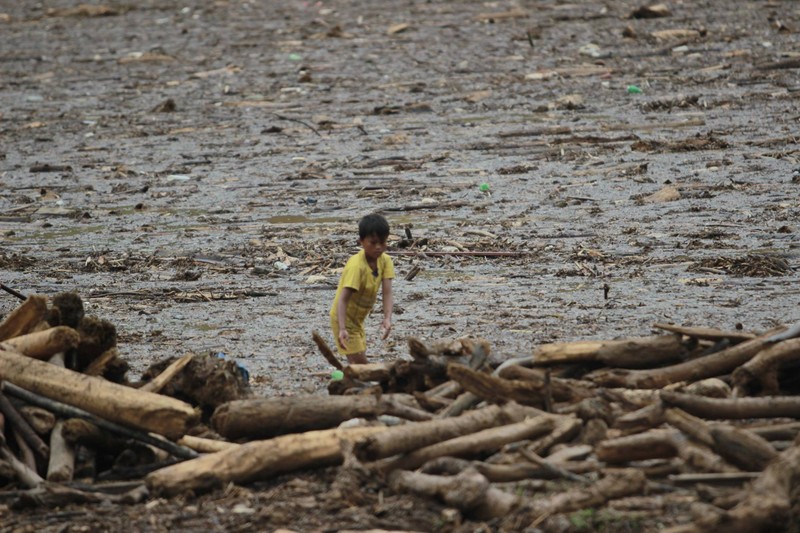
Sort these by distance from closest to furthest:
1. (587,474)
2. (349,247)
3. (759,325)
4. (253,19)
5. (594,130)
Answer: (587,474)
(759,325)
(349,247)
(594,130)
(253,19)

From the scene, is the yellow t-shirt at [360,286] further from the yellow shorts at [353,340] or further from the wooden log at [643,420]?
the wooden log at [643,420]

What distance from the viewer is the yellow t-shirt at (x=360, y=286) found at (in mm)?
7367

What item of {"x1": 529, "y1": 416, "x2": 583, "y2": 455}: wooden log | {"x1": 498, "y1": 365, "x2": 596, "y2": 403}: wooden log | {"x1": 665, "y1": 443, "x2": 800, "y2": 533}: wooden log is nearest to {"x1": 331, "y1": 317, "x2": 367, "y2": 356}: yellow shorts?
{"x1": 498, "y1": 365, "x2": 596, "y2": 403}: wooden log

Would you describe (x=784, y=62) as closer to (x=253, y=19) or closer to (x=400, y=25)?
(x=400, y=25)

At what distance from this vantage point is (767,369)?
214 inches

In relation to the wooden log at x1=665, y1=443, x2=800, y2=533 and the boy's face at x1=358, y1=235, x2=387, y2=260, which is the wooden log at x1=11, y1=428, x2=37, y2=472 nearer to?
the boy's face at x1=358, y1=235, x2=387, y2=260

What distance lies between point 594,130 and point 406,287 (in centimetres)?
583

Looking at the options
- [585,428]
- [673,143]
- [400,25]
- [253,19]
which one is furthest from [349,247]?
[253,19]

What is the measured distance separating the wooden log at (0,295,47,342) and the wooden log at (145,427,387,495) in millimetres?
1270

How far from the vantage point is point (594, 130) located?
574 inches

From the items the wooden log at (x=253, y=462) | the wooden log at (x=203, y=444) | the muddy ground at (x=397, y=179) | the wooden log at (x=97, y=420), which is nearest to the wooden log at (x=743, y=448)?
the muddy ground at (x=397, y=179)

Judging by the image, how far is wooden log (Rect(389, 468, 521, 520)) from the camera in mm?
4574

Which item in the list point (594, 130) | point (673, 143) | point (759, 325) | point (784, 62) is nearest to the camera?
point (759, 325)

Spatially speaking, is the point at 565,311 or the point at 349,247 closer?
the point at 565,311
